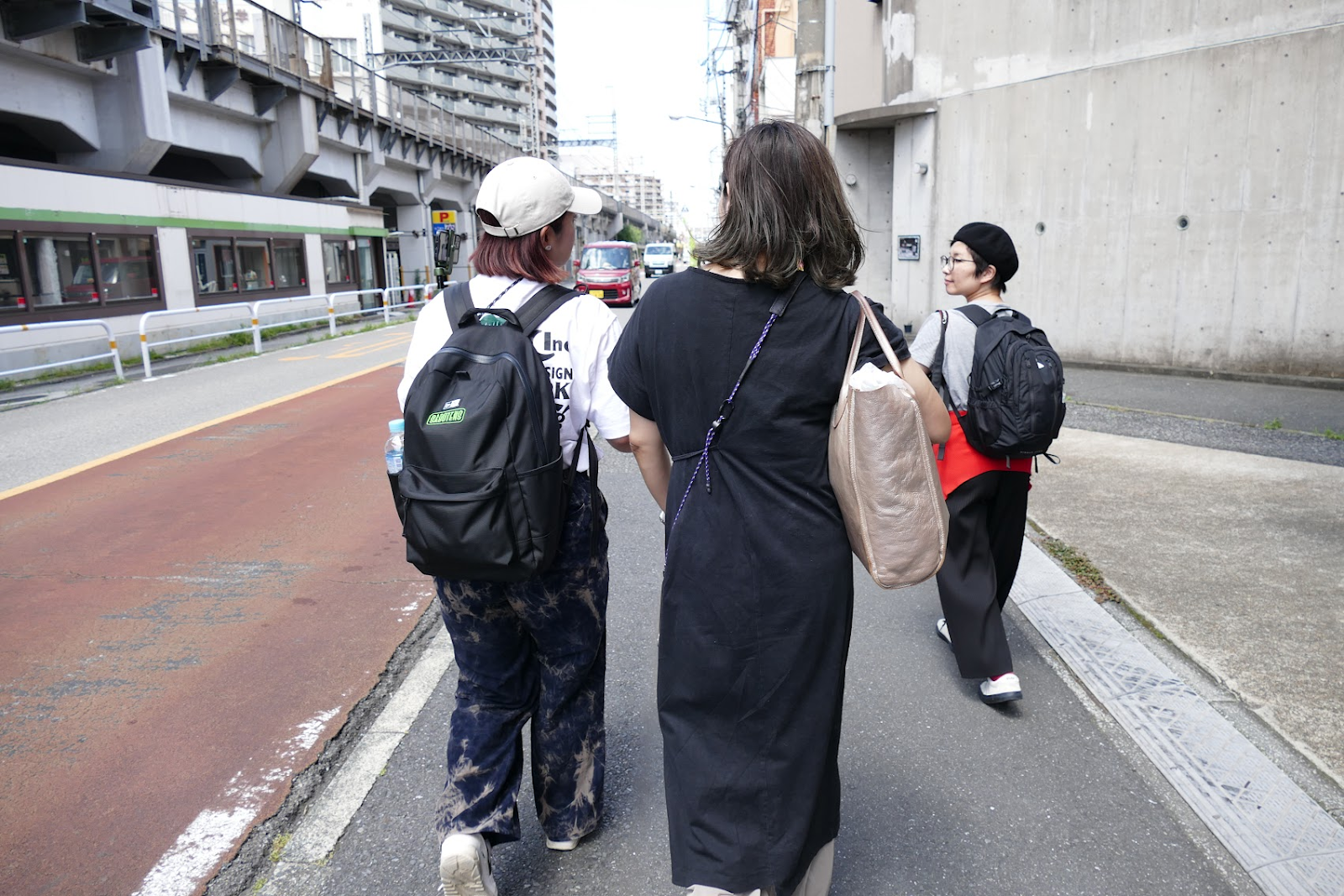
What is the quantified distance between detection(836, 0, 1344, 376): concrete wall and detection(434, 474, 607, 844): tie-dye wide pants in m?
11.2

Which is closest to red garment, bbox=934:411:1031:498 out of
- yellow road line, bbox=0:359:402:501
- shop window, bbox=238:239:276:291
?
yellow road line, bbox=0:359:402:501

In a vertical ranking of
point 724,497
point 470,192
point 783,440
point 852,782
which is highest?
point 470,192

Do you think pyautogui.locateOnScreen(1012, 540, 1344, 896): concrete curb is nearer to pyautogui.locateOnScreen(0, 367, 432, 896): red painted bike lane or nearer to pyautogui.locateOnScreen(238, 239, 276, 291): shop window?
pyautogui.locateOnScreen(0, 367, 432, 896): red painted bike lane

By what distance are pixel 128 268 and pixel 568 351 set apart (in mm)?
20685

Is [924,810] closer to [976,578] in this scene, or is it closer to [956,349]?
[976,578]

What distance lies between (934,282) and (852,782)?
14.0 metres

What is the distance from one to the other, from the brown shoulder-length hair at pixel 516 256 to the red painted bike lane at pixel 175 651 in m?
1.85

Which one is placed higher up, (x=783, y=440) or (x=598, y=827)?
(x=783, y=440)

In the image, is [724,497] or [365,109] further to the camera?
[365,109]

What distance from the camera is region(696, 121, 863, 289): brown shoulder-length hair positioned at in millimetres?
1916

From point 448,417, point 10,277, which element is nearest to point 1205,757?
point 448,417

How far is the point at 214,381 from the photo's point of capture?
1388 cm

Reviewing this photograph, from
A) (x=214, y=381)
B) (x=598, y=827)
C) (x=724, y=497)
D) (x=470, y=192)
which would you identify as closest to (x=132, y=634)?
(x=598, y=827)

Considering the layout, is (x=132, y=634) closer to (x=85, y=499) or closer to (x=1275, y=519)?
(x=85, y=499)
